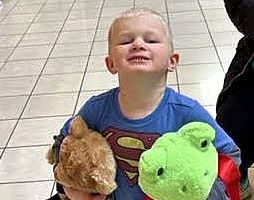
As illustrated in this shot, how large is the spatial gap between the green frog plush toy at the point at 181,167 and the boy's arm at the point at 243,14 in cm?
49

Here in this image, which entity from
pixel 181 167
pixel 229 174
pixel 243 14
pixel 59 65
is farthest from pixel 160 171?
pixel 59 65

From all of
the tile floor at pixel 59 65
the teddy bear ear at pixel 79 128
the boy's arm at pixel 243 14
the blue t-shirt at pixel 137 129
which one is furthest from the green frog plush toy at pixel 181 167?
the tile floor at pixel 59 65

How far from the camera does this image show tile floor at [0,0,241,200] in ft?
7.45

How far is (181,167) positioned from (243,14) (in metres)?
0.57

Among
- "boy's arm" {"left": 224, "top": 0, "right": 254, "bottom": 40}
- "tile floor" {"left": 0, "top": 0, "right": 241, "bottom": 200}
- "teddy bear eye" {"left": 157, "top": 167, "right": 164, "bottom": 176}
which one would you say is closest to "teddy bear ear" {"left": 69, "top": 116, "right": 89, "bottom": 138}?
"teddy bear eye" {"left": 157, "top": 167, "right": 164, "bottom": 176}

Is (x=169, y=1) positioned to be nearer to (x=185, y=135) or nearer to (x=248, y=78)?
(x=248, y=78)

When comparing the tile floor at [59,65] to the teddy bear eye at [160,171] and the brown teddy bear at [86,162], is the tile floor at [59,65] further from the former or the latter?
the teddy bear eye at [160,171]

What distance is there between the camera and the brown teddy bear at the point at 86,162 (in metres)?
1.02

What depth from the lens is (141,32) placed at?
0.99 m

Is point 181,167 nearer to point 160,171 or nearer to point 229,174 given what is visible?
point 160,171

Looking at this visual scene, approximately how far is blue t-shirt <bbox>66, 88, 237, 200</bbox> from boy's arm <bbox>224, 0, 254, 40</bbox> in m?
0.37

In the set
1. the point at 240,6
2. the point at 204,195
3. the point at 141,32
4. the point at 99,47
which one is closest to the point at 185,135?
the point at 204,195

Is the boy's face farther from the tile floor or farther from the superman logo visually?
the tile floor

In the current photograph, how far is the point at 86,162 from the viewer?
40.4 inches
